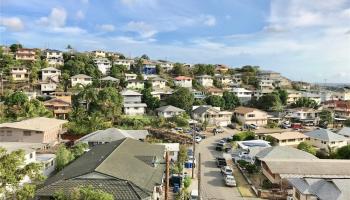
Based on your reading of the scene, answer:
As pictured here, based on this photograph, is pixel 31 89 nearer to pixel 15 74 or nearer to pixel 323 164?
pixel 15 74

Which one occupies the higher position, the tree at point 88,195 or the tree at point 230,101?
the tree at point 230,101

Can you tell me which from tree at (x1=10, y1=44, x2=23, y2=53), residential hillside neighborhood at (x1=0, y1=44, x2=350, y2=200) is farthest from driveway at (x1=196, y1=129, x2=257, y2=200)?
tree at (x1=10, y1=44, x2=23, y2=53)

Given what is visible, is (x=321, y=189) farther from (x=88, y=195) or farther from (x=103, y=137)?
(x=103, y=137)

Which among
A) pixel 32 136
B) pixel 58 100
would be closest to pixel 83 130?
pixel 32 136

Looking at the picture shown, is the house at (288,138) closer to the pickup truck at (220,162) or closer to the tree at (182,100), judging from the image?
the pickup truck at (220,162)

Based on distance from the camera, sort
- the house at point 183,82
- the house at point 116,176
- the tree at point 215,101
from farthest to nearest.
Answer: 1. the house at point 183,82
2. the tree at point 215,101
3. the house at point 116,176

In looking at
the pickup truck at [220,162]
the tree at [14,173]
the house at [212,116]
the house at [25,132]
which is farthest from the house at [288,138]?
the tree at [14,173]

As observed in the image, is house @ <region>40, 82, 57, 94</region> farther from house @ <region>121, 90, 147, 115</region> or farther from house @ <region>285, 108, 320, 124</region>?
house @ <region>285, 108, 320, 124</region>
